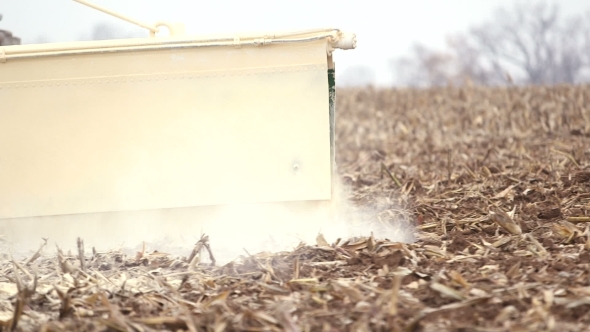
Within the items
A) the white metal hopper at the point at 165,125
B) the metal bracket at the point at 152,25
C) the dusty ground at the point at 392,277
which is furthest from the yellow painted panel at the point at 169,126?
the dusty ground at the point at 392,277

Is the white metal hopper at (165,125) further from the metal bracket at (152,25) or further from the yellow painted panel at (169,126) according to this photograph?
the metal bracket at (152,25)

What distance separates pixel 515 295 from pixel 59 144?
337 centimetres

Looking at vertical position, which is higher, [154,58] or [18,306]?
[154,58]

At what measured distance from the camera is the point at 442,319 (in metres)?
3.41

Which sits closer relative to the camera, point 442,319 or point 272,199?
point 442,319

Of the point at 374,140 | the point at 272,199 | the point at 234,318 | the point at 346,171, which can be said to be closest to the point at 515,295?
the point at 234,318

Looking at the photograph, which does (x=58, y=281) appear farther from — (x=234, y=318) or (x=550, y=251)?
(x=550, y=251)

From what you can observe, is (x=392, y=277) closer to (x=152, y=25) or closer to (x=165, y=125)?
(x=165, y=125)

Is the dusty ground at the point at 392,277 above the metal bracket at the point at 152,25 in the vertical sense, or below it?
below

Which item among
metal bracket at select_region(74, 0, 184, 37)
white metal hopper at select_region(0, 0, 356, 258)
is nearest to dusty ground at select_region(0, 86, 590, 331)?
white metal hopper at select_region(0, 0, 356, 258)

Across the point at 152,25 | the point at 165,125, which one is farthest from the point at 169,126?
the point at 152,25

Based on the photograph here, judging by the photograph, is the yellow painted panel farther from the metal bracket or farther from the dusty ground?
the dusty ground

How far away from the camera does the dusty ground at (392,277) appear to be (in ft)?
11.4

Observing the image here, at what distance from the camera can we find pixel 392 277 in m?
4.16
